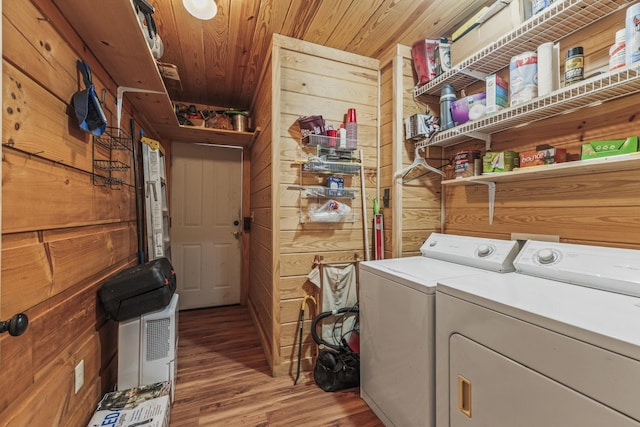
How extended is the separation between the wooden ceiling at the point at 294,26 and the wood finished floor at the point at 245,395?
239 centimetres

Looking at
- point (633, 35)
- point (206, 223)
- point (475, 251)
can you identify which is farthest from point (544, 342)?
point (206, 223)

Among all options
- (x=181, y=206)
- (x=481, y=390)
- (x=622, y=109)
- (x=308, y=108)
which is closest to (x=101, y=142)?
(x=308, y=108)

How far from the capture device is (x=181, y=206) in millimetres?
3242

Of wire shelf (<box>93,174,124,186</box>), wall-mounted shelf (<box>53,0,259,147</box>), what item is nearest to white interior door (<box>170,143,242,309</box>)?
wall-mounted shelf (<box>53,0,259,147</box>)

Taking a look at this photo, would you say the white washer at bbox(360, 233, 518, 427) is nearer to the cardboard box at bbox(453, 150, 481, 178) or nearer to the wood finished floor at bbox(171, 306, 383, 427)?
the wood finished floor at bbox(171, 306, 383, 427)

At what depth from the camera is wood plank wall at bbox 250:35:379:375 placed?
6.38 ft

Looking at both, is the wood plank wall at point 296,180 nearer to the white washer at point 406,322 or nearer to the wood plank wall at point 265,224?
the wood plank wall at point 265,224

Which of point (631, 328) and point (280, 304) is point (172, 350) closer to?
point (280, 304)

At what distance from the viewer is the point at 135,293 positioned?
1.52m

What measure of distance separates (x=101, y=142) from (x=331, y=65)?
1546 mm

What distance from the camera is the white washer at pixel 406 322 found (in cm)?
119

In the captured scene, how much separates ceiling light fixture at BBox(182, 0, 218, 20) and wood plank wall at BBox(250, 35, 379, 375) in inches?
17.0

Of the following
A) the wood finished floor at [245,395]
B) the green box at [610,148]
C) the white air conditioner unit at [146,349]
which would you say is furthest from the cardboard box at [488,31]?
the white air conditioner unit at [146,349]

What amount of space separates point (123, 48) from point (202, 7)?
19.7 inches
